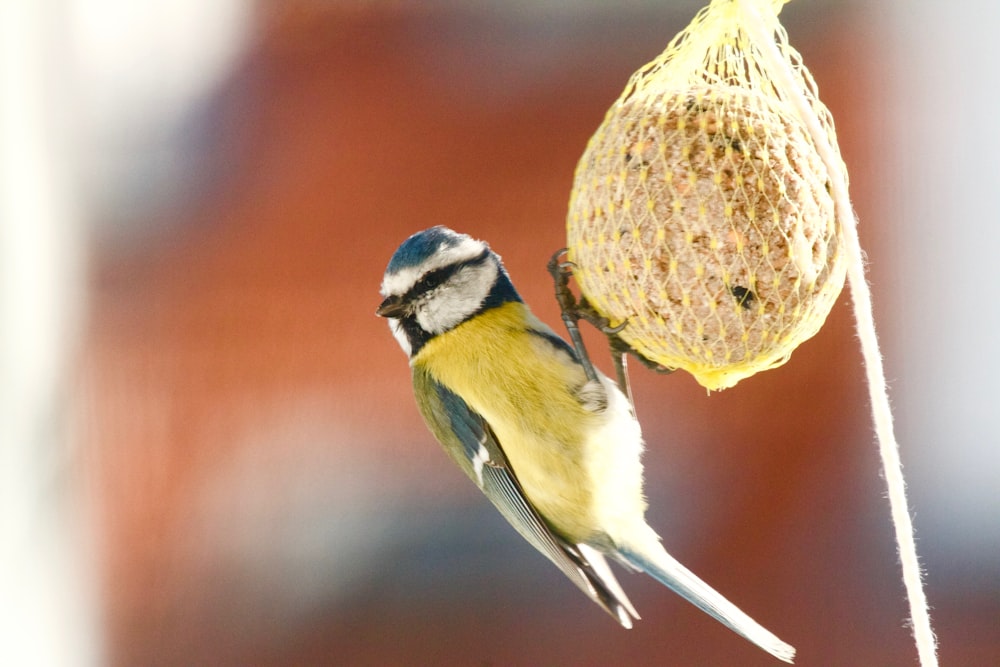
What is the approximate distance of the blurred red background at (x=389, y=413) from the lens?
238 centimetres

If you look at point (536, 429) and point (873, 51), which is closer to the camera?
point (536, 429)

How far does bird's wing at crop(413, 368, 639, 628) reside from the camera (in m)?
1.12

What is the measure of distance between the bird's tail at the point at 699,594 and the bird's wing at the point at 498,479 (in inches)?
1.9

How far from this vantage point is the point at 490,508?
254 cm

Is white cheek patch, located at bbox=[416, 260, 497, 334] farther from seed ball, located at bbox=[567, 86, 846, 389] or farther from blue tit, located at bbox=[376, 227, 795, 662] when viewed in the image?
seed ball, located at bbox=[567, 86, 846, 389]

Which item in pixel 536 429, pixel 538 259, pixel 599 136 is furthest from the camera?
pixel 538 259

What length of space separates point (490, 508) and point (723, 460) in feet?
2.06

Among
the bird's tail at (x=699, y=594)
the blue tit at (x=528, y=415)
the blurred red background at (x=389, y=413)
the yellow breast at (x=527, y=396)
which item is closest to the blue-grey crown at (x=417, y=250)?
the blue tit at (x=528, y=415)

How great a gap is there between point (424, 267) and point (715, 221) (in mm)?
331

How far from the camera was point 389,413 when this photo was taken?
2410 millimetres

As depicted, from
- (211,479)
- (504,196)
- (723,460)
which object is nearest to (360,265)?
(504,196)

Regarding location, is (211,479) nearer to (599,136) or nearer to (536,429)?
(536,429)

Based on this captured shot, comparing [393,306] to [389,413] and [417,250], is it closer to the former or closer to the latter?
[417,250]

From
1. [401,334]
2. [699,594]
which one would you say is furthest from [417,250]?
[699,594]
